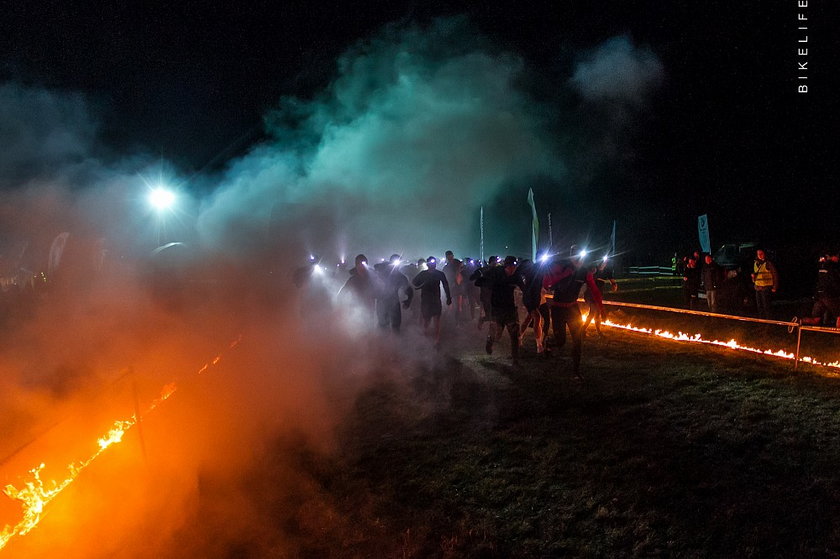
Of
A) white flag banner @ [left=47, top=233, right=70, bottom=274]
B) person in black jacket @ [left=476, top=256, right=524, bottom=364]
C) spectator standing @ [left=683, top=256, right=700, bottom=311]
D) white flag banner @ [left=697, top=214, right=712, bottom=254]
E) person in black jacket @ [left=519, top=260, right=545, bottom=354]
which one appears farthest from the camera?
white flag banner @ [left=697, top=214, right=712, bottom=254]

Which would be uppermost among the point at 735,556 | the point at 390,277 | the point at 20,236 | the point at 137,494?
the point at 20,236

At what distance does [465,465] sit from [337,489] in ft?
3.37

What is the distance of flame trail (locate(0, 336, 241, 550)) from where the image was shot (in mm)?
2846

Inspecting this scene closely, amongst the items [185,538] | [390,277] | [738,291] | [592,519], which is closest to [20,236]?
[390,277]

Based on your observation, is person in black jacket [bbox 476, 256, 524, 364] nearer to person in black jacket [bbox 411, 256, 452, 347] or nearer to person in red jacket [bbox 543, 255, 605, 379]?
person in red jacket [bbox 543, 255, 605, 379]

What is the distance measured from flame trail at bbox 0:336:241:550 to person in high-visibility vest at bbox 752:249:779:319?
11.1 metres

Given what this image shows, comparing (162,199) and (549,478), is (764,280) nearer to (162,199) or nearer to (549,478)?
(549,478)

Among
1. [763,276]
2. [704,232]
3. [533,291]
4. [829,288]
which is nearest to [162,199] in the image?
[533,291]

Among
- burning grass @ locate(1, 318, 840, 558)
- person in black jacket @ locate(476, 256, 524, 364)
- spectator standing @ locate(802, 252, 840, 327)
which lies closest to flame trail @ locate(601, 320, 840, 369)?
burning grass @ locate(1, 318, 840, 558)

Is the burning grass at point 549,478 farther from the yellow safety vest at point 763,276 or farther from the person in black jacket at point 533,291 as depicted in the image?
the yellow safety vest at point 763,276

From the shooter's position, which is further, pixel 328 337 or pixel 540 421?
pixel 328 337

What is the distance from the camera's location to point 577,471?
382 cm

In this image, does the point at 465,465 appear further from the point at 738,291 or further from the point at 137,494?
the point at 738,291

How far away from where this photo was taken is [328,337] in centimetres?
1030
